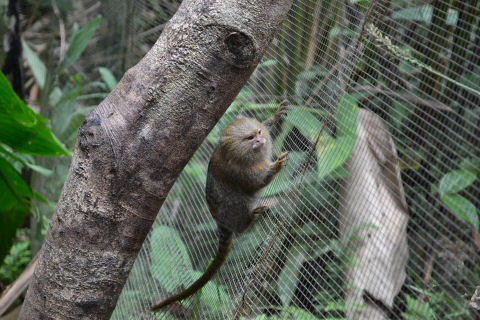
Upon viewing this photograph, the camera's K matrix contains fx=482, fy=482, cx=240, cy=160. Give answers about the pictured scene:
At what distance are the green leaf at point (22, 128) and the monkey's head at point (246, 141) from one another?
833mm

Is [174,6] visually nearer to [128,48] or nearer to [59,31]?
[128,48]

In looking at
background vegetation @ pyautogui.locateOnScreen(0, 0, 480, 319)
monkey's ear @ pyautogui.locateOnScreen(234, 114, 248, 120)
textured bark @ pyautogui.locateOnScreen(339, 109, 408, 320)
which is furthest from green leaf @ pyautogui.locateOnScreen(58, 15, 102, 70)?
textured bark @ pyautogui.locateOnScreen(339, 109, 408, 320)

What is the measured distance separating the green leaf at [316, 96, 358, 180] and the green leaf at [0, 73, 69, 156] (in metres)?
1.34

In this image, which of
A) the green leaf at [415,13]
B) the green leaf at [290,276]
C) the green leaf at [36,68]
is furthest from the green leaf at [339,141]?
the green leaf at [36,68]

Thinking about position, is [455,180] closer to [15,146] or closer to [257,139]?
[257,139]

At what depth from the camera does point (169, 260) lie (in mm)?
2215

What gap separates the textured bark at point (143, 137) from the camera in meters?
1.34

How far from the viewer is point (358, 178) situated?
7.50 feet

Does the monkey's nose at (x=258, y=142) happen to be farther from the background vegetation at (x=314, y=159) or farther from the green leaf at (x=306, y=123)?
the green leaf at (x=306, y=123)

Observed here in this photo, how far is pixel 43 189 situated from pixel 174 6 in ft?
5.50

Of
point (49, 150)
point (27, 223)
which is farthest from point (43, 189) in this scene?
point (49, 150)

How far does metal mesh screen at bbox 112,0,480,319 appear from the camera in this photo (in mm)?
1722

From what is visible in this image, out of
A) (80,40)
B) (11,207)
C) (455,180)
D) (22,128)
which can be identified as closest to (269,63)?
(455,180)

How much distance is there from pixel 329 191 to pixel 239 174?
0.56 meters
